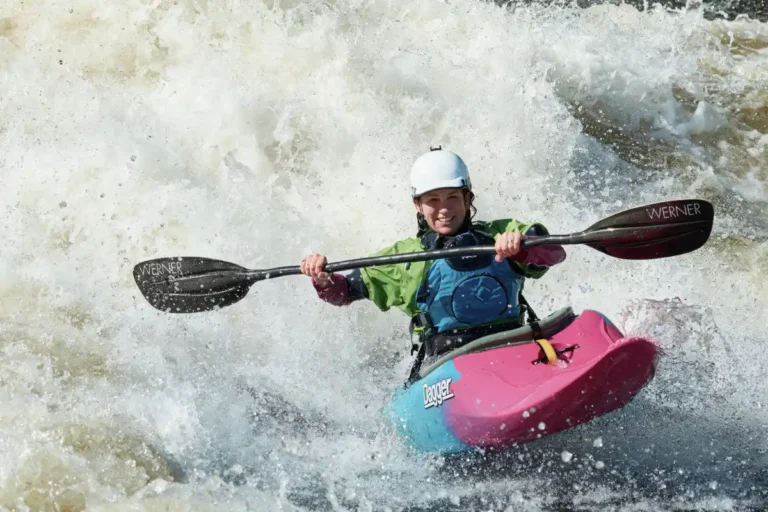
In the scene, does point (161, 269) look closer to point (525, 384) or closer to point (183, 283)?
point (183, 283)

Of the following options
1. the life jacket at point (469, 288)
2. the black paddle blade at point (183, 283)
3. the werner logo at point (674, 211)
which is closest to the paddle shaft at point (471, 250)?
the werner logo at point (674, 211)

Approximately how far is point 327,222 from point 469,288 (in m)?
2.63

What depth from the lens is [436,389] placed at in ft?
14.3

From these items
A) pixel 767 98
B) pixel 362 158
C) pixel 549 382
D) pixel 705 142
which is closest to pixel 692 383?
pixel 549 382

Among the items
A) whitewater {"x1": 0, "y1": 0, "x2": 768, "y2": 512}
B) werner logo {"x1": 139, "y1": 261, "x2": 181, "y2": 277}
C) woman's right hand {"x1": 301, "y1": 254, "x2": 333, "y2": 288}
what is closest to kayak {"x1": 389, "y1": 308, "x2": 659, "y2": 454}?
whitewater {"x1": 0, "y1": 0, "x2": 768, "y2": 512}

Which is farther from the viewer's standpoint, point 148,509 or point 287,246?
point 287,246

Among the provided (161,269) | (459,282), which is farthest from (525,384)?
(161,269)

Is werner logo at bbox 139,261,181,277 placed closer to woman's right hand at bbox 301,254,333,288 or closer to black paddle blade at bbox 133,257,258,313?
black paddle blade at bbox 133,257,258,313

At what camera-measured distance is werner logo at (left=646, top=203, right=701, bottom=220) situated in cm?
436

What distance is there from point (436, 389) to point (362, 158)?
3051 millimetres

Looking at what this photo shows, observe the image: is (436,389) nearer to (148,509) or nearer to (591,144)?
(148,509)

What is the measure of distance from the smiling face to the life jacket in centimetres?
5

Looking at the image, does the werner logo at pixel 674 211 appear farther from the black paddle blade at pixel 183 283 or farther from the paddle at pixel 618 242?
the black paddle blade at pixel 183 283

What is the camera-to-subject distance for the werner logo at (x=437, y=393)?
429cm
